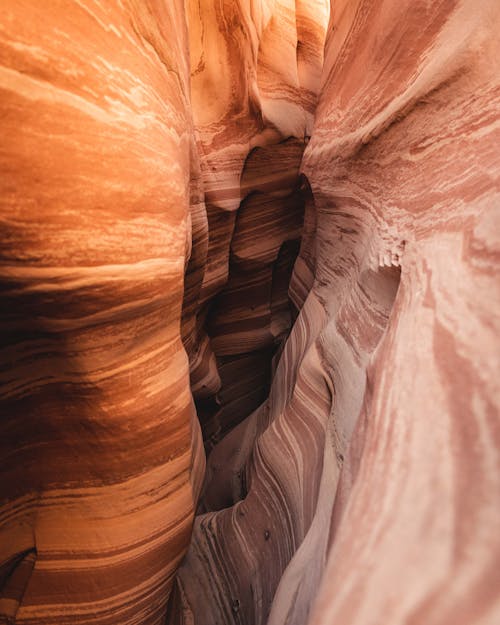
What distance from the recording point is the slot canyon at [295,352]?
0.44 m

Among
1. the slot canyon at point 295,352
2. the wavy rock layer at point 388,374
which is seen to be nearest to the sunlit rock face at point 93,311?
the slot canyon at point 295,352

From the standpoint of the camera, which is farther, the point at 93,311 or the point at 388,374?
the point at 93,311

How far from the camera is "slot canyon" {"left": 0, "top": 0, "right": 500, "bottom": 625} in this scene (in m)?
0.44

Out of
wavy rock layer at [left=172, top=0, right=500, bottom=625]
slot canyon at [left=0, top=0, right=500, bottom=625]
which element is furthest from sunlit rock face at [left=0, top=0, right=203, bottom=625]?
wavy rock layer at [left=172, top=0, right=500, bottom=625]

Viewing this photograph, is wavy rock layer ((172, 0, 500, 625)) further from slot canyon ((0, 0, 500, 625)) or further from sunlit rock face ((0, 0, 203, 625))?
sunlit rock face ((0, 0, 203, 625))

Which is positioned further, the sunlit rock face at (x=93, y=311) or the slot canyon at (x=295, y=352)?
the sunlit rock face at (x=93, y=311)

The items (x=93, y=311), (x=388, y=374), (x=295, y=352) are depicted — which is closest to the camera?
(x=388, y=374)

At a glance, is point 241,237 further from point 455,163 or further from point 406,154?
point 455,163

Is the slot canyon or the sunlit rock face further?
the sunlit rock face

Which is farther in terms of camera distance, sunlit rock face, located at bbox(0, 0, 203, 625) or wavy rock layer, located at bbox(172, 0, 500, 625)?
sunlit rock face, located at bbox(0, 0, 203, 625)

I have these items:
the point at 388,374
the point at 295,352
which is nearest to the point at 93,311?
the point at 388,374

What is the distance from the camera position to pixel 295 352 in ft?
6.77

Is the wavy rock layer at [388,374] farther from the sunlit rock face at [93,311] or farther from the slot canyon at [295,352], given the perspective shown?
the sunlit rock face at [93,311]

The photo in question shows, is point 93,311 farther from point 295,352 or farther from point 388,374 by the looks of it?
point 295,352
